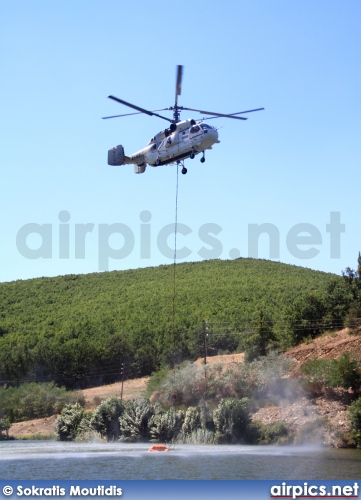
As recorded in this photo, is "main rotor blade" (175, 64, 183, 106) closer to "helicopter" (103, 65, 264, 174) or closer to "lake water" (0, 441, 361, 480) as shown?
"helicopter" (103, 65, 264, 174)

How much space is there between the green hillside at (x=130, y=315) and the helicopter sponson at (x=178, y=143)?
1047 inches

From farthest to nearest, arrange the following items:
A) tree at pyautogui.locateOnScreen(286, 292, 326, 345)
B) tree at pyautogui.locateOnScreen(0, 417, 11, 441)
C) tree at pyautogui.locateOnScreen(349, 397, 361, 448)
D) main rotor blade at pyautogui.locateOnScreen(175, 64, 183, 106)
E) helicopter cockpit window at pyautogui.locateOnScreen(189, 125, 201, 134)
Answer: tree at pyautogui.locateOnScreen(286, 292, 326, 345), tree at pyautogui.locateOnScreen(0, 417, 11, 441), tree at pyautogui.locateOnScreen(349, 397, 361, 448), helicopter cockpit window at pyautogui.locateOnScreen(189, 125, 201, 134), main rotor blade at pyautogui.locateOnScreen(175, 64, 183, 106)

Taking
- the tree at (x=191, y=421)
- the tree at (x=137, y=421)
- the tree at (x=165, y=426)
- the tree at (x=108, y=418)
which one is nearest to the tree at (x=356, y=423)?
the tree at (x=191, y=421)

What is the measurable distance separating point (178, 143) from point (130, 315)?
2864 inches

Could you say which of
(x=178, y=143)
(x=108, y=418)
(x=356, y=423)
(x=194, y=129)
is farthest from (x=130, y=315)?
(x=194, y=129)

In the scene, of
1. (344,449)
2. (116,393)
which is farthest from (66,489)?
(116,393)

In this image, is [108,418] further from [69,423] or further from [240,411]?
[240,411]

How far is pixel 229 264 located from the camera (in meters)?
155

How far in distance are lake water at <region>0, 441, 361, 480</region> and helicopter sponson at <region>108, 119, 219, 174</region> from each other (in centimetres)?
1486

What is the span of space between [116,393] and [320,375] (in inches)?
1178

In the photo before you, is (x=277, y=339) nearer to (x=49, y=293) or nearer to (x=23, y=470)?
(x=23, y=470)

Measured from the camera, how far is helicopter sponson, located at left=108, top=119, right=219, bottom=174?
37031mm

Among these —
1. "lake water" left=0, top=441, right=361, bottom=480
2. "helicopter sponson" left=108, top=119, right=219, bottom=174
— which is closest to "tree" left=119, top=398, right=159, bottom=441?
"lake water" left=0, top=441, right=361, bottom=480

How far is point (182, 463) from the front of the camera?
121 feet
